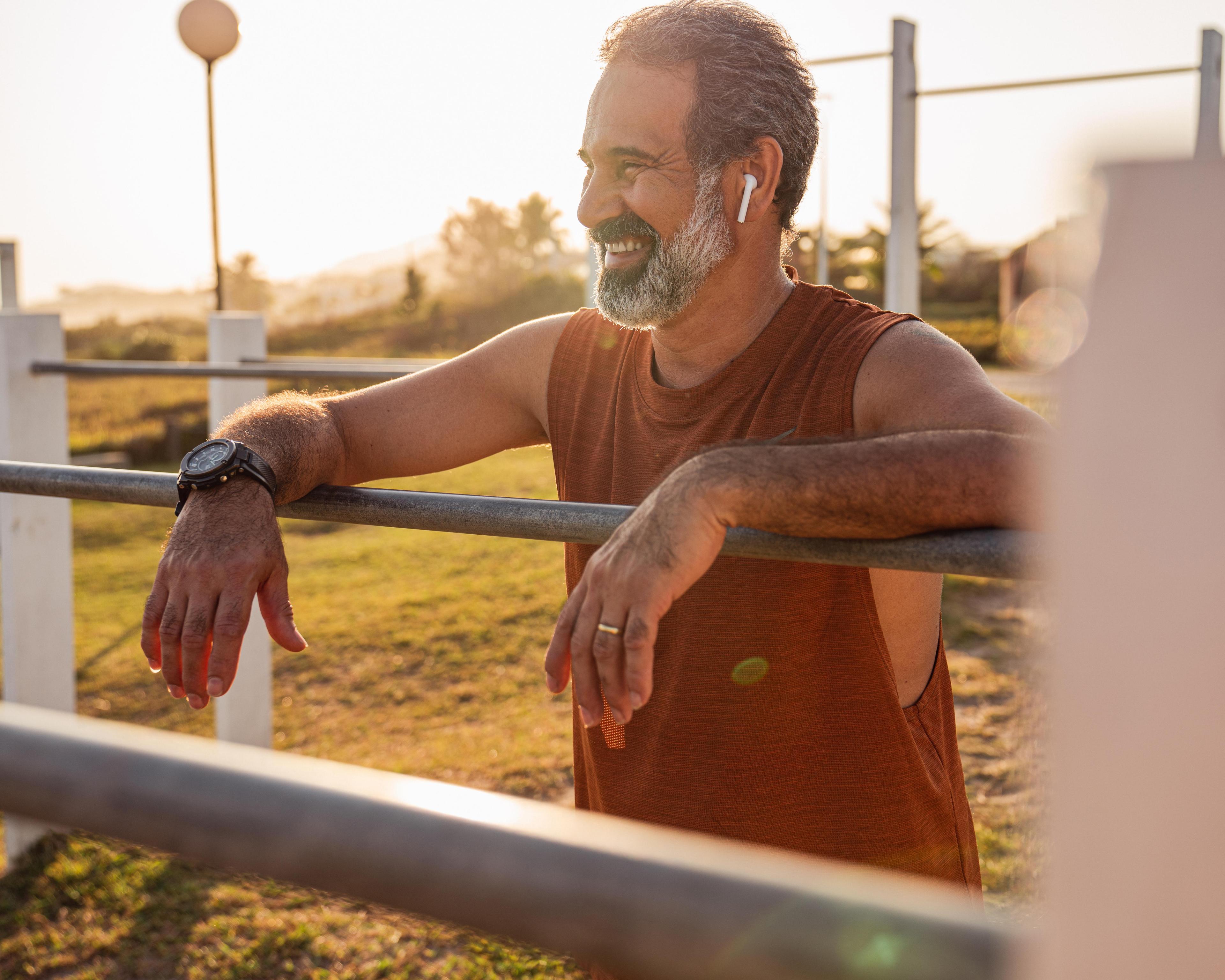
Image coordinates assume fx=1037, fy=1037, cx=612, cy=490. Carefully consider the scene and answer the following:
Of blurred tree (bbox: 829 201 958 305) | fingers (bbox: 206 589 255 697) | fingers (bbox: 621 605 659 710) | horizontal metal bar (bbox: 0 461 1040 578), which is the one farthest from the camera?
blurred tree (bbox: 829 201 958 305)

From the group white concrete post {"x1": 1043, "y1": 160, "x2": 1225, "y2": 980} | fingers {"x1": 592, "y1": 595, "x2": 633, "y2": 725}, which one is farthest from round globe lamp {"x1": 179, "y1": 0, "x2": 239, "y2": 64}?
white concrete post {"x1": 1043, "y1": 160, "x2": 1225, "y2": 980}

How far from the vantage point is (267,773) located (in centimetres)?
31

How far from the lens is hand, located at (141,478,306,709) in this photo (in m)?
1.47

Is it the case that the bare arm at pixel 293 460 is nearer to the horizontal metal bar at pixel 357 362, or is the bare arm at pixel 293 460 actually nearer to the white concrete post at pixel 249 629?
the horizontal metal bar at pixel 357 362

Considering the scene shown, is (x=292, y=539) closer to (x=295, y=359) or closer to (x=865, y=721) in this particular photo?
(x=295, y=359)

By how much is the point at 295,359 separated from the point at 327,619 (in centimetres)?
291

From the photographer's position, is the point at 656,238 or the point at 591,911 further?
the point at 656,238

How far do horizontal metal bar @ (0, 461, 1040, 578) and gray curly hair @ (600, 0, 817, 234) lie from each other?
4.01 ft

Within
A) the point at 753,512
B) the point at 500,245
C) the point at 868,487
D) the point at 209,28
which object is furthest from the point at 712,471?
the point at 500,245

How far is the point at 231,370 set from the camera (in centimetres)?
285

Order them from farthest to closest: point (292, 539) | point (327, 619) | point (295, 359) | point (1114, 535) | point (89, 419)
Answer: point (89, 419)
point (292, 539)
point (327, 619)
point (295, 359)
point (1114, 535)

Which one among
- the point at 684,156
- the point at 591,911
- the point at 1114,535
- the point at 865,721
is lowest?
the point at 865,721

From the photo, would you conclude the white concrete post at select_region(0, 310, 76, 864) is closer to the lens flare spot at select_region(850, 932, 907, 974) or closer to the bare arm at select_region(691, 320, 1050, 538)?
the bare arm at select_region(691, 320, 1050, 538)

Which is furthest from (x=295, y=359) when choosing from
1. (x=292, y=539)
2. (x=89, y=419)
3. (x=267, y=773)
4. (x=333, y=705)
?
(x=89, y=419)
